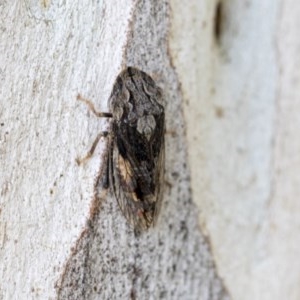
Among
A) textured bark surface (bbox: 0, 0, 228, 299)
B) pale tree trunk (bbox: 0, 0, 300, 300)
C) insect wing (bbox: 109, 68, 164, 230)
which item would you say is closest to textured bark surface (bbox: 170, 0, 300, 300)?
pale tree trunk (bbox: 0, 0, 300, 300)

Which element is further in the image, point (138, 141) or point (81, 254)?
point (138, 141)

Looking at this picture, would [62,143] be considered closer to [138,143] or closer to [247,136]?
[138,143]

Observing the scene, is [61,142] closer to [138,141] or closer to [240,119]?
[138,141]

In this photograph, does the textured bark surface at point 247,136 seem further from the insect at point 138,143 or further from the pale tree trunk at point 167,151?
the insect at point 138,143

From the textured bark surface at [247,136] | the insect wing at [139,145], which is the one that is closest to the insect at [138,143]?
the insect wing at [139,145]

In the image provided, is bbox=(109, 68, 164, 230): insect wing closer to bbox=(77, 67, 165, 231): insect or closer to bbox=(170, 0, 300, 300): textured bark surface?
bbox=(77, 67, 165, 231): insect

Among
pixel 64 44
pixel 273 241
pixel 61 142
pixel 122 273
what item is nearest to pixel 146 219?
pixel 122 273

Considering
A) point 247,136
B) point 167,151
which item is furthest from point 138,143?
point 247,136
